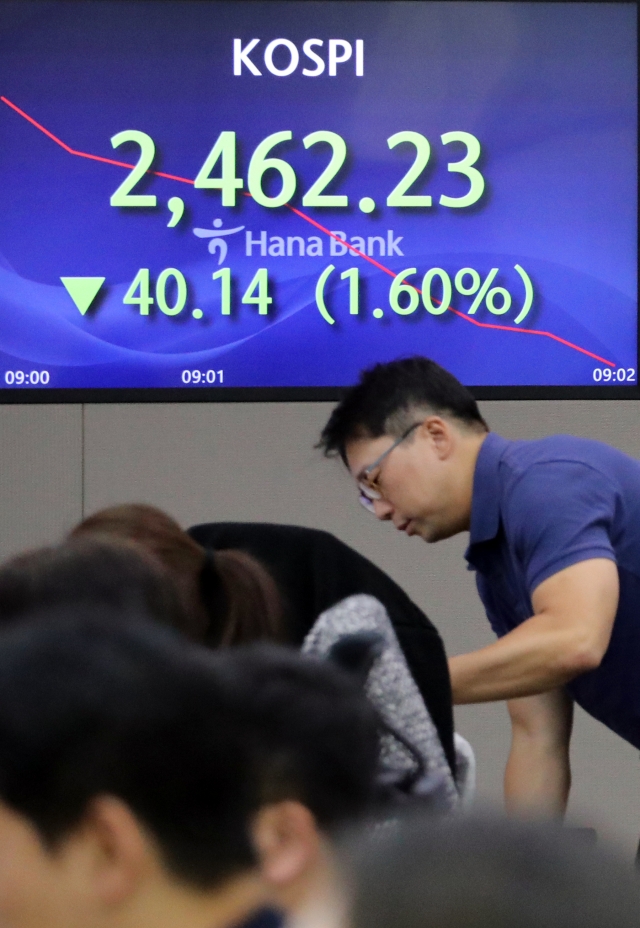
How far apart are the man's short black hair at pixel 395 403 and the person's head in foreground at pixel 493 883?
1708 millimetres

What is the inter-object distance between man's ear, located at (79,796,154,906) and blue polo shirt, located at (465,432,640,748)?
132 cm

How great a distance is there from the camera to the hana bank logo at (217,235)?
9.09 ft

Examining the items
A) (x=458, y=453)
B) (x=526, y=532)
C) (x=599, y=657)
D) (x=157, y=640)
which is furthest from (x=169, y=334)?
(x=157, y=640)

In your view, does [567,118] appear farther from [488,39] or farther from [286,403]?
[286,403]

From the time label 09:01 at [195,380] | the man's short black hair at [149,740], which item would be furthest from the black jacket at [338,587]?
the time label 09:01 at [195,380]

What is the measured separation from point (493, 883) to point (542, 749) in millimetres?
1919

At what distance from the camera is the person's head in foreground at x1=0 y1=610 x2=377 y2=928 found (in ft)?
1.62

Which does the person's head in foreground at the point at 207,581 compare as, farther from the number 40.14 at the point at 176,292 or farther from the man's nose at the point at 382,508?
the number 40.14 at the point at 176,292

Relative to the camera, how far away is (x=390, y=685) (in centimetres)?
109

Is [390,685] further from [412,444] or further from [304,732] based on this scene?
[412,444]

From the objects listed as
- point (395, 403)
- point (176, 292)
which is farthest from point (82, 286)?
point (395, 403)

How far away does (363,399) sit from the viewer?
208 centimetres

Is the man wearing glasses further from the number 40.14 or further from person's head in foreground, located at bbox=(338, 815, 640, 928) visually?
person's head in foreground, located at bbox=(338, 815, 640, 928)

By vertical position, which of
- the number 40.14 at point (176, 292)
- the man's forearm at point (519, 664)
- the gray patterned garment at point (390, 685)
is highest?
the number 40.14 at point (176, 292)
